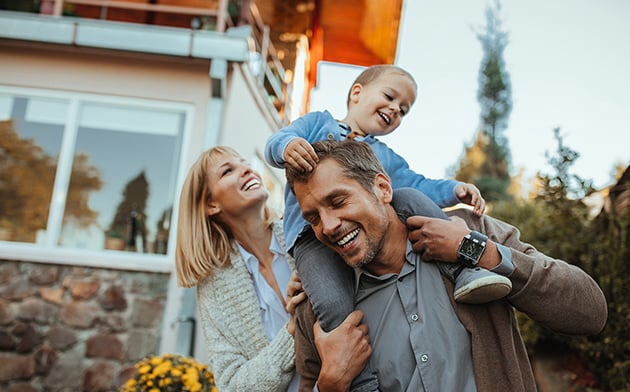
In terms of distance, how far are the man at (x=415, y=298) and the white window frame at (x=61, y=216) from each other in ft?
13.0

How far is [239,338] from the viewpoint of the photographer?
2.03m

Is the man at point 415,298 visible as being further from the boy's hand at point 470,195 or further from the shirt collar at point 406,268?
the boy's hand at point 470,195

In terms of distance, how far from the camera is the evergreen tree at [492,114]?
16844 millimetres

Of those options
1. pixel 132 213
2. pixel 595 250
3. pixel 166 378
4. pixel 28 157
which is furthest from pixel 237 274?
pixel 28 157

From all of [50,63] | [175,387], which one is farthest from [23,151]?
[175,387]

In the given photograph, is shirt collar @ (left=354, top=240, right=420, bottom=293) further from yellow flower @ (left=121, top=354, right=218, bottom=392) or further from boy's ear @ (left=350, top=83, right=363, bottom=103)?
yellow flower @ (left=121, top=354, right=218, bottom=392)

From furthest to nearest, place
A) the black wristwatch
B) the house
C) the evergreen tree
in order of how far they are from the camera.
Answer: the evergreen tree < the house < the black wristwatch

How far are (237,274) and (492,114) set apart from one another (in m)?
17.8

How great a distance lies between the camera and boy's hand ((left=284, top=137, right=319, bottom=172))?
1638mm

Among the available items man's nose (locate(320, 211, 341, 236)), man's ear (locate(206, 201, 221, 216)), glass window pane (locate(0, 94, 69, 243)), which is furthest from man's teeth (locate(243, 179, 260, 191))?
glass window pane (locate(0, 94, 69, 243))

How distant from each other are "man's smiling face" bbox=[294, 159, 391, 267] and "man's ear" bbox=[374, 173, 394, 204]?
53 mm

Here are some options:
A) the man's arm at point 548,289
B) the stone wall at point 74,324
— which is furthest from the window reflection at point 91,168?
the man's arm at point 548,289

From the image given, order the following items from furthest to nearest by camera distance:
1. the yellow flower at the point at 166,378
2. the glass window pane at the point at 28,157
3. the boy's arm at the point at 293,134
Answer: the glass window pane at the point at 28,157 → the yellow flower at the point at 166,378 → the boy's arm at the point at 293,134

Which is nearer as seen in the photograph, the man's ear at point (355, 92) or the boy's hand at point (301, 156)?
the boy's hand at point (301, 156)
